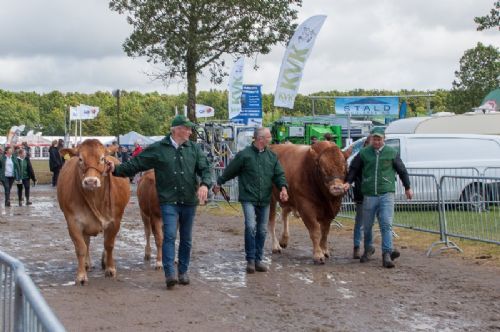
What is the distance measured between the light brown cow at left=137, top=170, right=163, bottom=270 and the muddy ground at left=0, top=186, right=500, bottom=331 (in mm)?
267

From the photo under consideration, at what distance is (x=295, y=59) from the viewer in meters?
19.8

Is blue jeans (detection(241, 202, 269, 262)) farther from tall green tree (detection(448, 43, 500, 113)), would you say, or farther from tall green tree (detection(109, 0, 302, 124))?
tall green tree (detection(448, 43, 500, 113))

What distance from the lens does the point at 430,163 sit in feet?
58.5

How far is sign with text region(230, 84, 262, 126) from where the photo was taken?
22531 mm

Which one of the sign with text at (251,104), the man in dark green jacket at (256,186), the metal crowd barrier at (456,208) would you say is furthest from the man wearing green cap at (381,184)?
the sign with text at (251,104)

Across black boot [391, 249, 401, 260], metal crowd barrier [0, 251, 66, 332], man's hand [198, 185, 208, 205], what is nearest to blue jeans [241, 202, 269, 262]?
man's hand [198, 185, 208, 205]

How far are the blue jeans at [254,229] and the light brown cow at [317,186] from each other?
36.3 inches

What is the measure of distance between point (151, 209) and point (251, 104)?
12340 millimetres

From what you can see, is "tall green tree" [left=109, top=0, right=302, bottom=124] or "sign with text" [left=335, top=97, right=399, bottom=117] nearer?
"tall green tree" [left=109, top=0, right=302, bottom=124]

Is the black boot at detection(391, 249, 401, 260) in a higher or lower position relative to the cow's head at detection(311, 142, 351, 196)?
lower

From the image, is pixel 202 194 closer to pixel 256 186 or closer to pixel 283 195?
pixel 256 186

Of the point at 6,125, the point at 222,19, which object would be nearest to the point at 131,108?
the point at 6,125

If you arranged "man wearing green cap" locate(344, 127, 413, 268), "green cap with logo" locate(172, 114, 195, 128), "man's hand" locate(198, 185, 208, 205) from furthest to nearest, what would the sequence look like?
"man wearing green cap" locate(344, 127, 413, 268) → "green cap with logo" locate(172, 114, 195, 128) → "man's hand" locate(198, 185, 208, 205)

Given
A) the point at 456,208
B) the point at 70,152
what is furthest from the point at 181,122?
the point at 456,208
